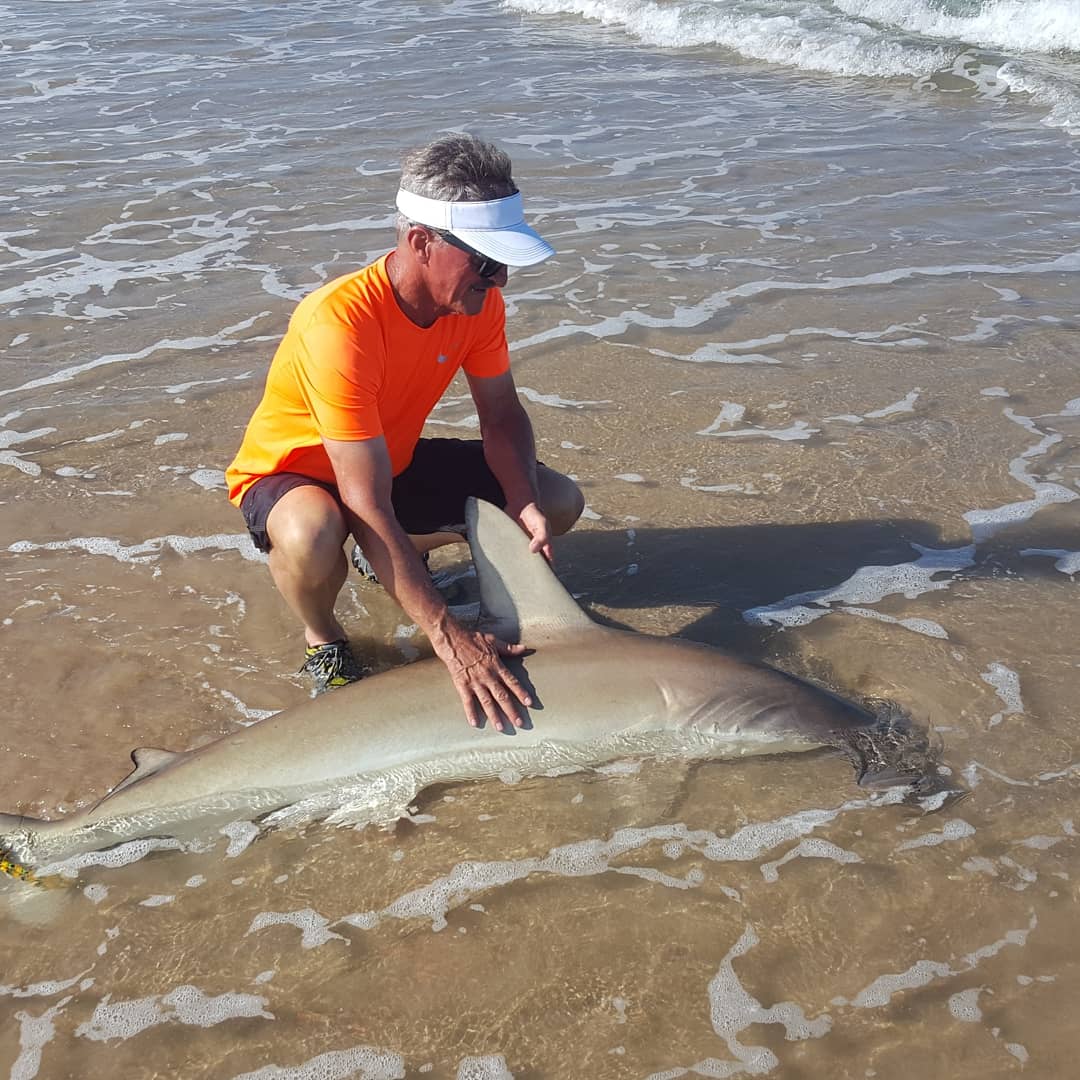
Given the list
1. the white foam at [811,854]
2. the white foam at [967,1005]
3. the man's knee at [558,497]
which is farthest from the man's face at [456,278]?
the white foam at [967,1005]

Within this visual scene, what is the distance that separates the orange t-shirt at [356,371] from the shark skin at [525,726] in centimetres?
45

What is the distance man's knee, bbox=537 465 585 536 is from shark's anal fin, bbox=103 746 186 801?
1438mm

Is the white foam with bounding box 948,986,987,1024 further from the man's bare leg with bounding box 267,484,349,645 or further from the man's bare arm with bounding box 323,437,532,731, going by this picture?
the man's bare leg with bounding box 267,484,349,645

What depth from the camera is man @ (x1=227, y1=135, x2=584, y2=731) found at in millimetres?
3018

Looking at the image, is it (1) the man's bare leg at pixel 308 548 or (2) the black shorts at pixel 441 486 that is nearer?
(1) the man's bare leg at pixel 308 548

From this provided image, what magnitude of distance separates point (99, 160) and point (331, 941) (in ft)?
27.9

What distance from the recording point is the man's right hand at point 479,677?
3.02 meters

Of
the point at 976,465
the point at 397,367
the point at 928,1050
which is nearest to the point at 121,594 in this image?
the point at 397,367

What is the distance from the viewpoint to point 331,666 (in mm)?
3531

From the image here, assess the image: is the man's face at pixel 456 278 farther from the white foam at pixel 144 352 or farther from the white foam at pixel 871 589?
the white foam at pixel 144 352

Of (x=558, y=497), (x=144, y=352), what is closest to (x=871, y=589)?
(x=558, y=497)

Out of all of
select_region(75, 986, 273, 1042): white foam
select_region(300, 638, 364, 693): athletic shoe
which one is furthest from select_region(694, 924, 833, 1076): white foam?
select_region(300, 638, 364, 693): athletic shoe

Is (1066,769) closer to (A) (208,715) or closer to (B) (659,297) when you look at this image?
(A) (208,715)

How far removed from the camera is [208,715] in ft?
11.4
